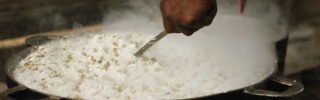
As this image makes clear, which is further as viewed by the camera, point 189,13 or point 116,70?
point 116,70

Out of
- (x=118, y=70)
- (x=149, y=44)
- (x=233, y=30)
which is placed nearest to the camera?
(x=118, y=70)

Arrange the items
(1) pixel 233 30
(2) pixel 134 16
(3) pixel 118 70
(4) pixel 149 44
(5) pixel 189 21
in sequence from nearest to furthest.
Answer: (5) pixel 189 21
(3) pixel 118 70
(4) pixel 149 44
(1) pixel 233 30
(2) pixel 134 16

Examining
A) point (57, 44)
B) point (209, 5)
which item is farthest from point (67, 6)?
point (209, 5)

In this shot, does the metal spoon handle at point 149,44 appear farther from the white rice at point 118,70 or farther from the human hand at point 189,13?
the human hand at point 189,13

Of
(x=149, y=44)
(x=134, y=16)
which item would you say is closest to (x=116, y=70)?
(x=149, y=44)

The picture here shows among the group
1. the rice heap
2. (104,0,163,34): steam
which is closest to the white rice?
the rice heap

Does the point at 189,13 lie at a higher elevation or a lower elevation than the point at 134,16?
higher

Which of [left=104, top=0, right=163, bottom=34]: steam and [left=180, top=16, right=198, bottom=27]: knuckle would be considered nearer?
[left=180, top=16, right=198, bottom=27]: knuckle

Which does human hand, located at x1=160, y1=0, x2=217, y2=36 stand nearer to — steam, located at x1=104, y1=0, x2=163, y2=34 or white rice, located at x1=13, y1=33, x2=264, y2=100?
white rice, located at x1=13, y1=33, x2=264, y2=100

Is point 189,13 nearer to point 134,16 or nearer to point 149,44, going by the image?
point 149,44
